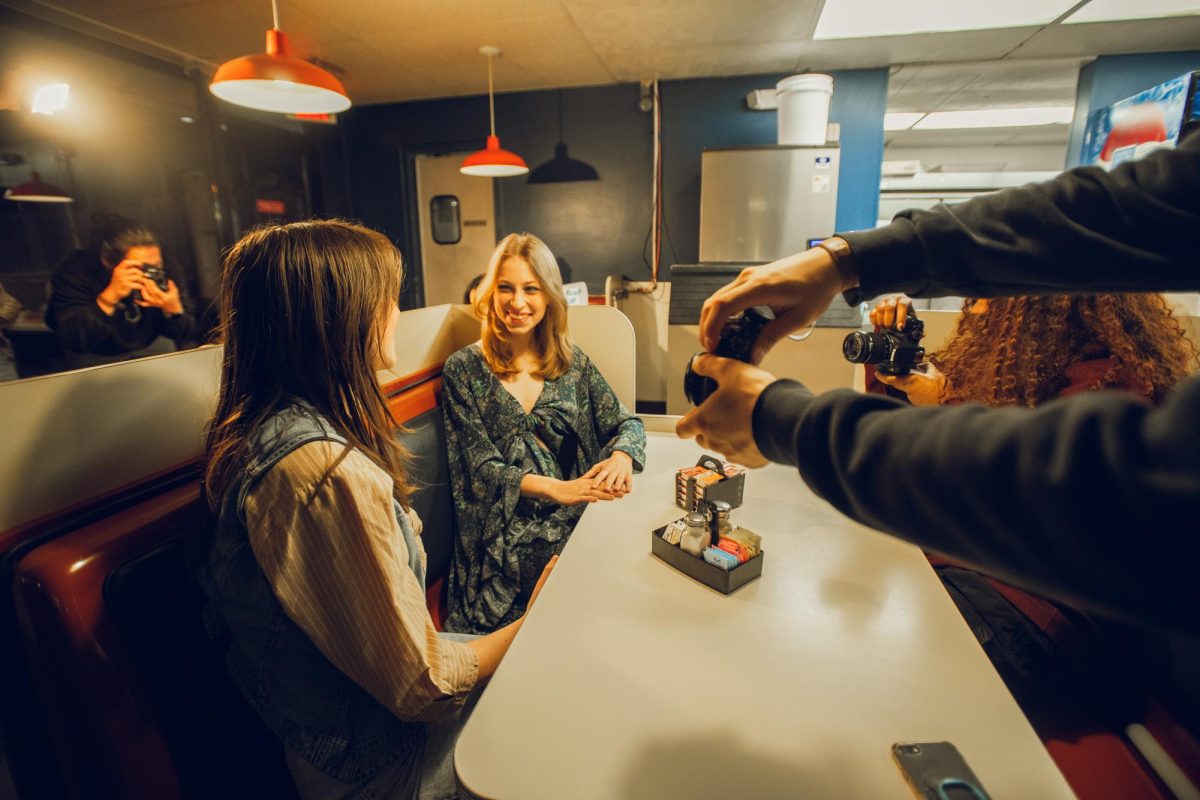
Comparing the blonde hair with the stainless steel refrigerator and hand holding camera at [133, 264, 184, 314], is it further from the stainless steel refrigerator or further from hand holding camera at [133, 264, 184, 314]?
the stainless steel refrigerator

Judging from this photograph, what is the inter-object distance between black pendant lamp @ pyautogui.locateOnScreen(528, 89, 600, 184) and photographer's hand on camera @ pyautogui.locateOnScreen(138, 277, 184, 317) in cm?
300

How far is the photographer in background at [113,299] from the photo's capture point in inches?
107

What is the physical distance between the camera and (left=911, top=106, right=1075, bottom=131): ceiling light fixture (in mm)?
5523

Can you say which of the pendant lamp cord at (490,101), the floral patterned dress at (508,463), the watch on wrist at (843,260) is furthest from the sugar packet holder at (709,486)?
the pendant lamp cord at (490,101)

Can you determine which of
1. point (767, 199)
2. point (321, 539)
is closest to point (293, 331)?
point (321, 539)

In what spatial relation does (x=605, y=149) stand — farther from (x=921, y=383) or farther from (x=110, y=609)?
(x=110, y=609)

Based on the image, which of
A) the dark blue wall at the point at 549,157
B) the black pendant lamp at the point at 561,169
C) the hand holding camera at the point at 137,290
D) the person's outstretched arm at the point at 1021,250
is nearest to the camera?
the person's outstretched arm at the point at 1021,250

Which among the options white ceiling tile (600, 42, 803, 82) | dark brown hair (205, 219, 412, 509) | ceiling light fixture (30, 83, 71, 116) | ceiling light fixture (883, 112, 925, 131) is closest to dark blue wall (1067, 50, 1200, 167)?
ceiling light fixture (883, 112, 925, 131)

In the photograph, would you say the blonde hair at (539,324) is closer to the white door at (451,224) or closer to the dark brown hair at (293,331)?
the dark brown hair at (293,331)

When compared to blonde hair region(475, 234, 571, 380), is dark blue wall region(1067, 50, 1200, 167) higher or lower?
higher

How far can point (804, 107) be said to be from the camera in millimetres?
3883

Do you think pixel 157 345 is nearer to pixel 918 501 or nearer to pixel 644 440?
pixel 644 440

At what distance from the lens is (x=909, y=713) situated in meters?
0.76

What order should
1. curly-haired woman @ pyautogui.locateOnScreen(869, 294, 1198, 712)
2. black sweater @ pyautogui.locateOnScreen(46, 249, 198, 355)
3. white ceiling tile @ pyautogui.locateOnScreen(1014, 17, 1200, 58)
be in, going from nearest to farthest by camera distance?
curly-haired woman @ pyautogui.locateOnScreen(869, 294, 1198, 712) → black sweater @ pyautogui.locateOnScreen(46, 249, 198, 355) → white ceiling tile @ pyautogui.locateOnScreen(1014, 17, 1200, 58)
